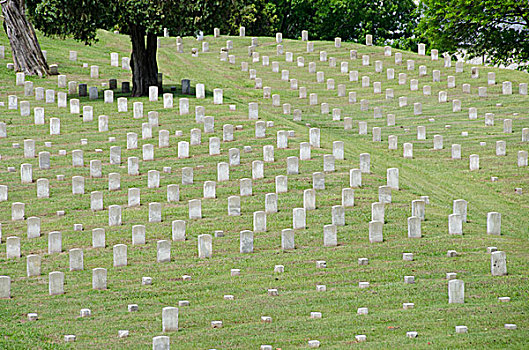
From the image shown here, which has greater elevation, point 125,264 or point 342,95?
point 342,95

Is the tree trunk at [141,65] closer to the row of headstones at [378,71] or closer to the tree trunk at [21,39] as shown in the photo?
the tree trunk at [21,39]

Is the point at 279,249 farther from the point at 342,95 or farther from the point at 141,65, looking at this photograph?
the point at 342,95

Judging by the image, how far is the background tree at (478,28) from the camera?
47.3 m

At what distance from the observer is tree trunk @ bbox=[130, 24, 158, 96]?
33.1 metres

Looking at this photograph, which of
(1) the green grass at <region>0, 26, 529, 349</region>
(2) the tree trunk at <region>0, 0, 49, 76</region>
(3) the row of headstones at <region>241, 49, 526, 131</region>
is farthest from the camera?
(2) the tree trunk at <region>0, 0, 49, 76</region>

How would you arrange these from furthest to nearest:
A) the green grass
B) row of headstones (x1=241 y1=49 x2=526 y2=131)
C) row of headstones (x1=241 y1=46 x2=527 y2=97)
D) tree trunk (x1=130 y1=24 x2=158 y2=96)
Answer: row of headstones (x1=241 y1=46 x2=527 y2=97), row of headstones (x1=241 y1=49 x2=526 y2=131), tree trunk (x1=130 y1=24 x2=158 y2=96), the green grass

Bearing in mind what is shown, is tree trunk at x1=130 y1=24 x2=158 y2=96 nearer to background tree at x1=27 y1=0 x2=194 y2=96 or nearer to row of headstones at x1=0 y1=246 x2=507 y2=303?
background tree at x1=27 y1=0 x2=194 y2=96

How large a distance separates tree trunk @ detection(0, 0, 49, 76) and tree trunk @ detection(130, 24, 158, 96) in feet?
18.7

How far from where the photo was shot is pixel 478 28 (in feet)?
161

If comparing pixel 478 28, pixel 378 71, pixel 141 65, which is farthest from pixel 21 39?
pixel 478 28

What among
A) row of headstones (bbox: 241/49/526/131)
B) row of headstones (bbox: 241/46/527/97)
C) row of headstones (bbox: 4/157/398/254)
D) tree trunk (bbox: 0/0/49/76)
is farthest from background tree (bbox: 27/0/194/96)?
row of headstones (bbox: 4/157/398/254)

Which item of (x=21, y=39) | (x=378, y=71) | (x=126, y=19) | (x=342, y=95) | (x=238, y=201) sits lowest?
(x=238, y=201)

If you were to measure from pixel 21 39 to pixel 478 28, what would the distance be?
26.3 metres

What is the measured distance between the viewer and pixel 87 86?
1387 inches
